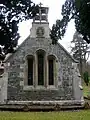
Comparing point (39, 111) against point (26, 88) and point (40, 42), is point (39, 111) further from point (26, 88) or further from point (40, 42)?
point (40, 42)

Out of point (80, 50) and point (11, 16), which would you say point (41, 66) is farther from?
point (80, 50)

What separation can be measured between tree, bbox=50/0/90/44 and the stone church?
6661mm

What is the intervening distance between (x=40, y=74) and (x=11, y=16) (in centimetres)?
818

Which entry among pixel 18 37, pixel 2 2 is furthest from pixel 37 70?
pixel 2 2

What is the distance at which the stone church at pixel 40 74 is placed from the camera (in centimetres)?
2245

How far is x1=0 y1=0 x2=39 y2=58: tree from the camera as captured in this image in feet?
51.8

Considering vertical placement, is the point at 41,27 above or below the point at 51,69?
above

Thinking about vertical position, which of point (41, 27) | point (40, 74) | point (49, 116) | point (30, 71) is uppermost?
point (41, 27)

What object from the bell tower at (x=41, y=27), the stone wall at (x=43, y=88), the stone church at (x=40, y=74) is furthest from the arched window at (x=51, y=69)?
the bell tower at (x=41, y=27)

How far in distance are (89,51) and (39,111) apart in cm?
4464

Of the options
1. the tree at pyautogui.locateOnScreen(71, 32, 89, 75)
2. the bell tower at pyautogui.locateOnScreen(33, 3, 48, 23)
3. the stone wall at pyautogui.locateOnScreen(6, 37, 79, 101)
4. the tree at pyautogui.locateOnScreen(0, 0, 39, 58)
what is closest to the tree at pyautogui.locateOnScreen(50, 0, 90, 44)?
the tree at pyautogui.locateOnScreen(0, 0, 39, 58)

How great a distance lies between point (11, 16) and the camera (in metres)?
16.4

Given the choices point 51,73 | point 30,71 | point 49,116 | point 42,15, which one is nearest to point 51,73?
point 51,73

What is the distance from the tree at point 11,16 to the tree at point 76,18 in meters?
2.20
